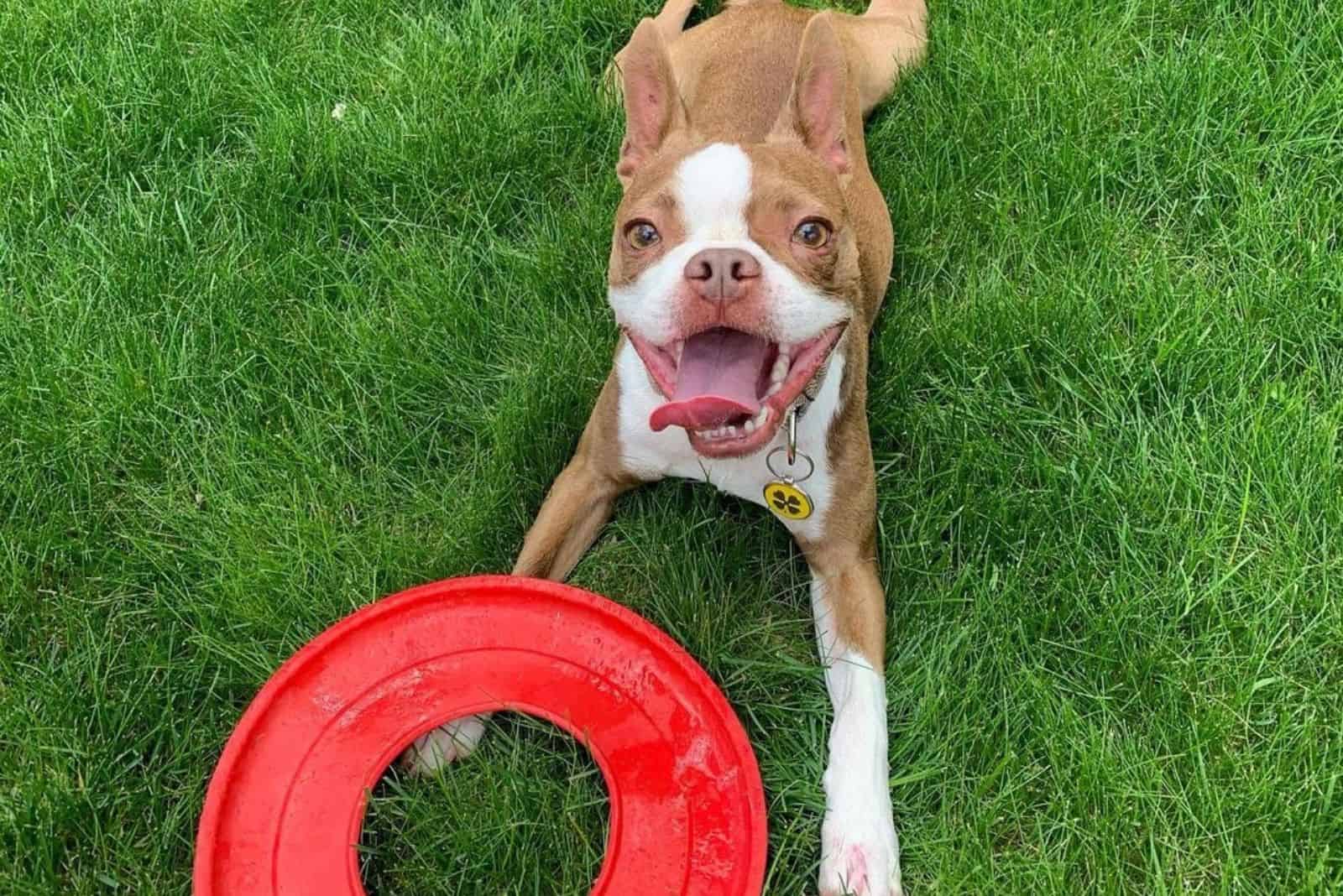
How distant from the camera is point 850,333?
3.35 meters

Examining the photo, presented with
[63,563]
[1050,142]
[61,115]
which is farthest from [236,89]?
[1050,142]

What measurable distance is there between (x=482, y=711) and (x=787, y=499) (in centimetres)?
105

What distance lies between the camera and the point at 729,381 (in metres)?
2.73

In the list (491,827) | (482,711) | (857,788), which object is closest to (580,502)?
(482,711)

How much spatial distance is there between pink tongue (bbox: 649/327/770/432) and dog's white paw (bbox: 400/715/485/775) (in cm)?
101

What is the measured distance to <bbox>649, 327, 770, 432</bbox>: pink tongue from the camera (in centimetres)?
263

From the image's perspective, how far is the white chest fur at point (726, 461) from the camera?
3.18m

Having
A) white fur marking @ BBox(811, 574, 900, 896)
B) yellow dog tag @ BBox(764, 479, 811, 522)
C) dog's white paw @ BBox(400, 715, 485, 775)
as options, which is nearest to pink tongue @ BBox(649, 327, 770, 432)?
yellow dog tag @ BBox(764, 479, 811, 522)

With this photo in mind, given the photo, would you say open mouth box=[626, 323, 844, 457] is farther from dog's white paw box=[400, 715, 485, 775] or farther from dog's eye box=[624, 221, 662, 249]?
dog's white paw box=[400, 715, 485, 775]

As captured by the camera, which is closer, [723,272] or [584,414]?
[723,272]

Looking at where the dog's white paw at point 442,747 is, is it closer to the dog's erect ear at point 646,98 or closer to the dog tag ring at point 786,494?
the dog tag ring at point 786,494

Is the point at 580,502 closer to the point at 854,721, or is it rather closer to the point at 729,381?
the point at 729,381

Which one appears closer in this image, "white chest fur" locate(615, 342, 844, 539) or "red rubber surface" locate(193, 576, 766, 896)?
"red rubber surface" locate(193, 576, 766, 896)

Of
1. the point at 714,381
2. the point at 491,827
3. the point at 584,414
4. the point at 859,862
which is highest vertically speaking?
the point at 714,381
